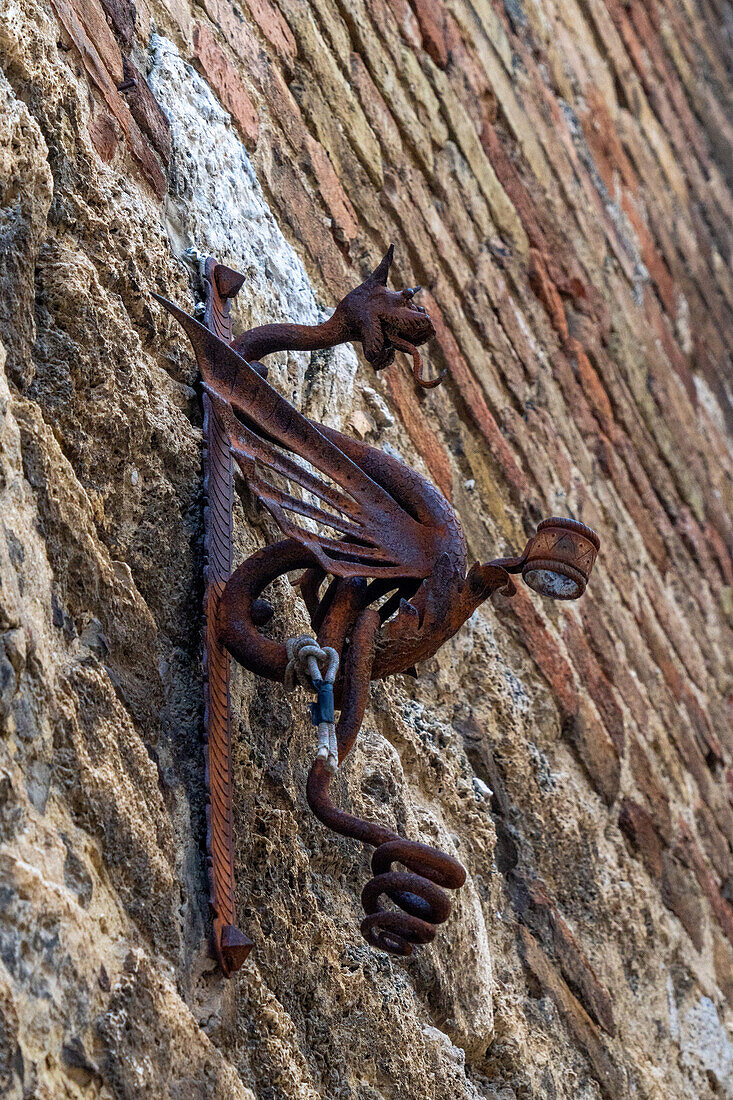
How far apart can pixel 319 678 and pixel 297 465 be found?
→ 0.27 m

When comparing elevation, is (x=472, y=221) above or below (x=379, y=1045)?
above

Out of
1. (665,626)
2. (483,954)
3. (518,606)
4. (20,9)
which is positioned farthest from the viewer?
(665,626)

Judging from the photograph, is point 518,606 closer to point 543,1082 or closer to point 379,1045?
point 543,1082

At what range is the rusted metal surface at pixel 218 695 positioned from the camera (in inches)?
43.4

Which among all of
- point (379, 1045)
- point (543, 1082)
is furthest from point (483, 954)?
point (379, 1045)

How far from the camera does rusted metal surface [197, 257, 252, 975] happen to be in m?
1.10

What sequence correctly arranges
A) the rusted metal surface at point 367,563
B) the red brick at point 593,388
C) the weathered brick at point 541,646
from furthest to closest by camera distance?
the red brick at point 593,388 → the weathered brick at point 541,646 → the rusted metal surface at point 367,563

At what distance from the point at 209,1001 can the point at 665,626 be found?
1.86m

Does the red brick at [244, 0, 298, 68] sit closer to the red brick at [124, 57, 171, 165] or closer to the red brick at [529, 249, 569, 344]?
the red brick at [124, 57, 171, 165]

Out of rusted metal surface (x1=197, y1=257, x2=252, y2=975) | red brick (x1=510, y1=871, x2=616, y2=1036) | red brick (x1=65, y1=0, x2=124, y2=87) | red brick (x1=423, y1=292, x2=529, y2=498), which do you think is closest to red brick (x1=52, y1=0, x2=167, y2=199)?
red brick (x1=65, y1=0, x2=124, y2=87)

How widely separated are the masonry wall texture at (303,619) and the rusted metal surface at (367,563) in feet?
0.20

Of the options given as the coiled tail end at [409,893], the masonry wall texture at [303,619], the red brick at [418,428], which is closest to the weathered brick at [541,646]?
the masonry wall texture at [303,619]

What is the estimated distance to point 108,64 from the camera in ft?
4.52

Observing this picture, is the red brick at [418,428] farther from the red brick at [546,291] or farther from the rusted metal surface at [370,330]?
the red brick at [546,291]
